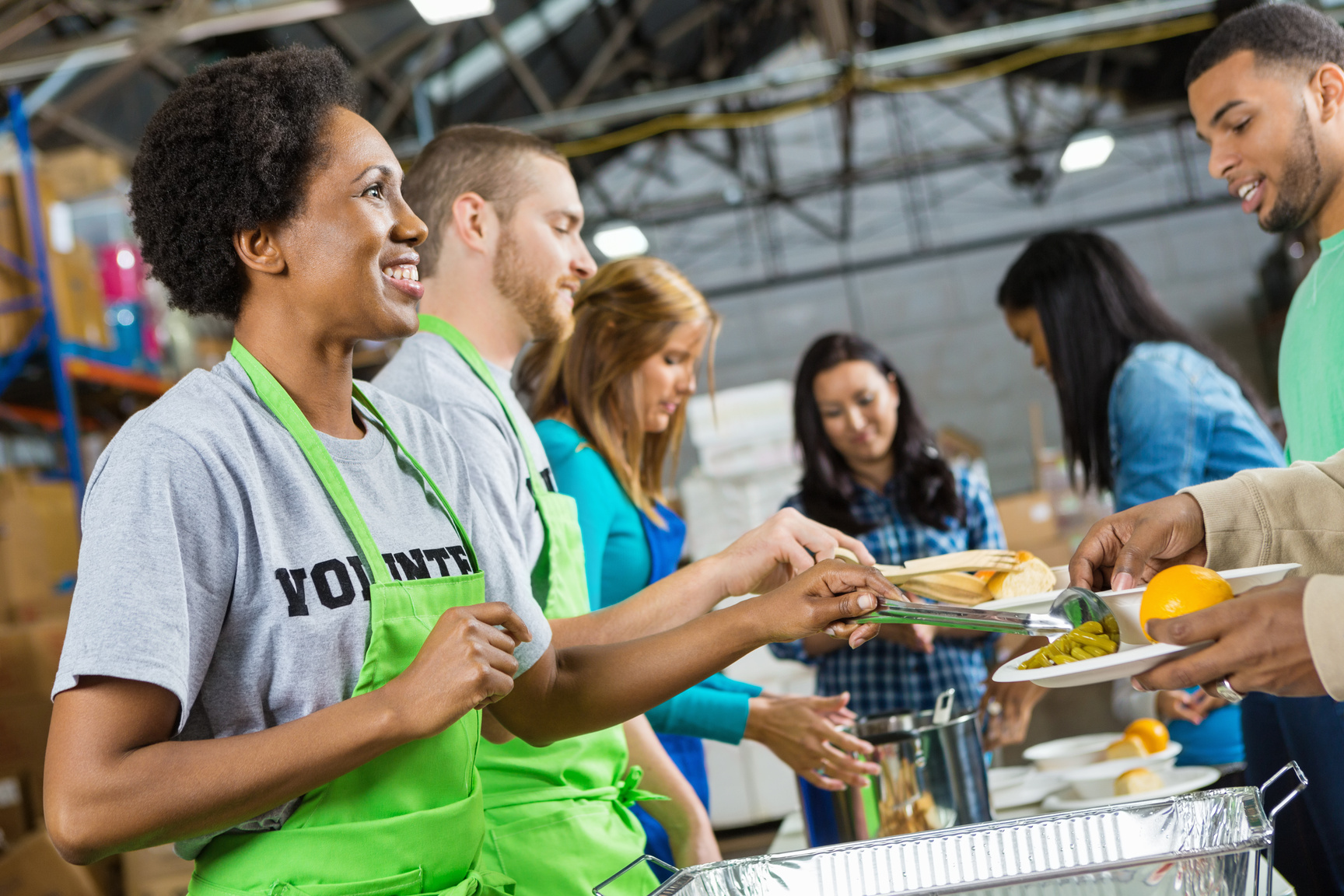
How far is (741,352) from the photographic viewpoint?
12.0 m

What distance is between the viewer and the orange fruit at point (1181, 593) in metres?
1.03

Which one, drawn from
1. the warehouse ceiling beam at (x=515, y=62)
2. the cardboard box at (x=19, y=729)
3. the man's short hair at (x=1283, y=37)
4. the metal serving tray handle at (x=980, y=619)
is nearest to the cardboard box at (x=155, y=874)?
the cardboard box at (x=19, y=729)

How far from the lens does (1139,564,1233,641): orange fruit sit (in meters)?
1.03

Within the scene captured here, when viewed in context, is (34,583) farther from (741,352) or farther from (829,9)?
(741,352)

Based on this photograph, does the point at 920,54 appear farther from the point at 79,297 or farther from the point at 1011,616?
the point at 1011,616

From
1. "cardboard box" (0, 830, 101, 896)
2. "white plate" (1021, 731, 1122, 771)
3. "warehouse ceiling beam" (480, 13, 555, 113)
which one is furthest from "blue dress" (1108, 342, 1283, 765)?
"warehouse ceiling beam" (480, 13, 555, 113)

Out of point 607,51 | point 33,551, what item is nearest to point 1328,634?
point 33,551

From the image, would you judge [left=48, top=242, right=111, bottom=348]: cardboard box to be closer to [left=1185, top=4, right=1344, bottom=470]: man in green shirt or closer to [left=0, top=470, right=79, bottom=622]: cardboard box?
[left=0, top=470, right=79, bottom=622]: cardboard box

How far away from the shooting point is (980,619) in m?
1.04

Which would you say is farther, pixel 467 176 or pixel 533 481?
pixel 467 176

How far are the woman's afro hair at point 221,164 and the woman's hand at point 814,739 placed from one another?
3.33 feet

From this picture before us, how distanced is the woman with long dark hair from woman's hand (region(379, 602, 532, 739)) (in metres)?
1.56

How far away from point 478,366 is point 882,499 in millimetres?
1496

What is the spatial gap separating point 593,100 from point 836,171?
106 inches
